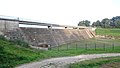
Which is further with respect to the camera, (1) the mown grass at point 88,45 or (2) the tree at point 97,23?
(2) the tree at point 97,23

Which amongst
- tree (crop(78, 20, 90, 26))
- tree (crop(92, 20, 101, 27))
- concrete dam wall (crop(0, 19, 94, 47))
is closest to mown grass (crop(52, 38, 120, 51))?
concrete dam wall (crop(0, 19, 94, 47))

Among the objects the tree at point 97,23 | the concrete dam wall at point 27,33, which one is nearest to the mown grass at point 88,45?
the concrete dam wall at point 27,33

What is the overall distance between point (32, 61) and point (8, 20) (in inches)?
564

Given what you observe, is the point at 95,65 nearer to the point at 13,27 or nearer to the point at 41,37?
the point at 13,27

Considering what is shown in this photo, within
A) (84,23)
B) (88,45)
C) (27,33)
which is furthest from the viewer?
(84,23)

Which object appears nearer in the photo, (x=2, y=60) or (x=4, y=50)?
(x=2, y=60)

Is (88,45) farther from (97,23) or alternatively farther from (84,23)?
(84,23)

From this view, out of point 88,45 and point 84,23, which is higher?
point 84,23

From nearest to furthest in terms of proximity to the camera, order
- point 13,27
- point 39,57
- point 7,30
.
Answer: point 39,57
point 7,30
point 13,27

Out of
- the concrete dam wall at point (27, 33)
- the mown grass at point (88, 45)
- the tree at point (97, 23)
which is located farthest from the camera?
the tree at point (97, 23)

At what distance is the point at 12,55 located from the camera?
2391 centimetres

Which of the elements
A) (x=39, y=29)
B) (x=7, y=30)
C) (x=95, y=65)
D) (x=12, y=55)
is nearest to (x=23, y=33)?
(x=7, y=30)

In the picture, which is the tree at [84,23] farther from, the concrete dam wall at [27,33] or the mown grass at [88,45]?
the concrete dam wall at [27,33]

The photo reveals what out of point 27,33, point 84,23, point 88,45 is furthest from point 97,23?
point 27,33
